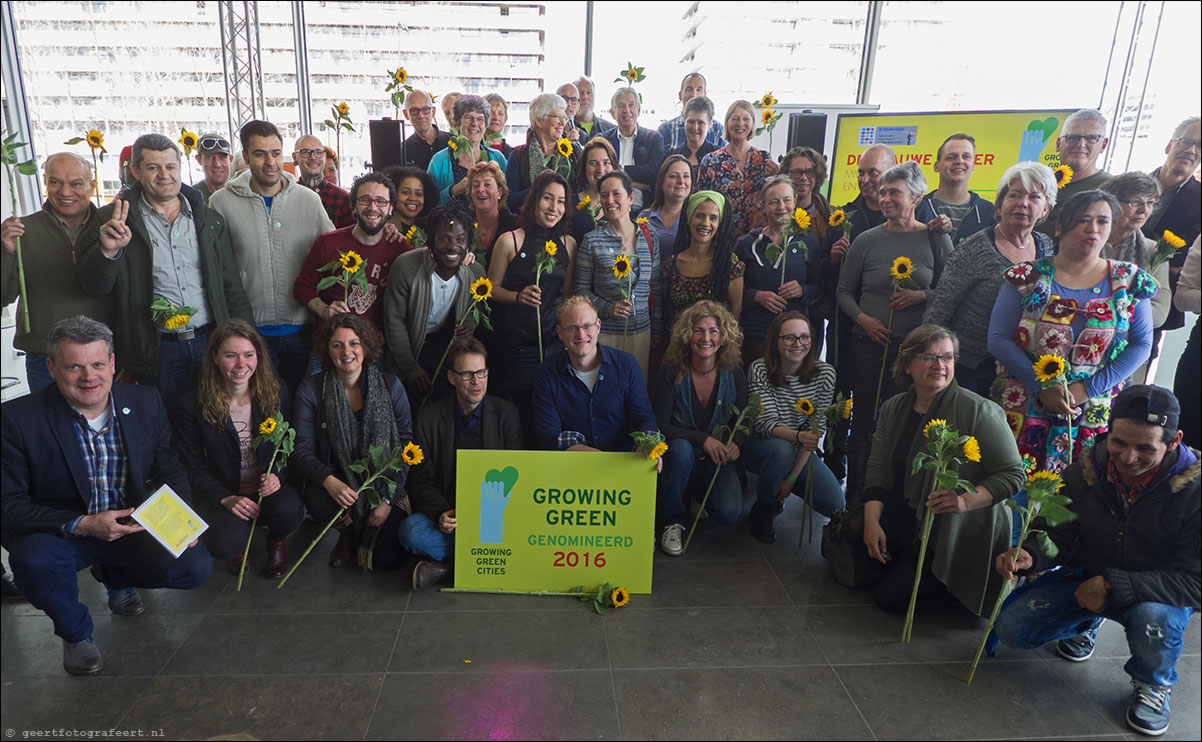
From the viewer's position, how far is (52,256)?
258 centimetres

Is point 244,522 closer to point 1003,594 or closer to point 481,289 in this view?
point 481,289

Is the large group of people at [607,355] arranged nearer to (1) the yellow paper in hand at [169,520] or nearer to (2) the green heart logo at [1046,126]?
(1) the yellow paper in hand at [169,520]

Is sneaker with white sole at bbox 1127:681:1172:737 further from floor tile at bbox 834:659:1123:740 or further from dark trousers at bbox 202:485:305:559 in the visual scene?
dark trousers at bbox 202:485:305:559

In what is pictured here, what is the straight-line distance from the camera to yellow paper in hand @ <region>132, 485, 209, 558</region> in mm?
2242

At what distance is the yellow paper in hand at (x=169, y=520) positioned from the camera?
88.3 inches

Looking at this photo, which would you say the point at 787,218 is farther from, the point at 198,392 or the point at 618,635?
the point at 198,392

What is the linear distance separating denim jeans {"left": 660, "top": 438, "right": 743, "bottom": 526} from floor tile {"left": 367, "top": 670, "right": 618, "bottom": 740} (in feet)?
3.35

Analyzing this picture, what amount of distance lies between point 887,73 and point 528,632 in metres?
6.12

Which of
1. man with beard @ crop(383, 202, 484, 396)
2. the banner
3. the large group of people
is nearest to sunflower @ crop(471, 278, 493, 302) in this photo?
the large group of people

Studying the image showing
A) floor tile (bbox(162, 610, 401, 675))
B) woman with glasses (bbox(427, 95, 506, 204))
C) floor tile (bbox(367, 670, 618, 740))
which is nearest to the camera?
floor tile (bbox(367, 670, 618, 740))

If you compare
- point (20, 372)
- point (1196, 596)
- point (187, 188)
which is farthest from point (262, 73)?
point (1196, 596)

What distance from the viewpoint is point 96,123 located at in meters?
3.23

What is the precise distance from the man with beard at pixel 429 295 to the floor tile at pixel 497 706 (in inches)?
55.2

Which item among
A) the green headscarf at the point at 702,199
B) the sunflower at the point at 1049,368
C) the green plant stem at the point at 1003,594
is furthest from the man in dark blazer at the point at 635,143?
the green plant stem at the point at 1003,594
